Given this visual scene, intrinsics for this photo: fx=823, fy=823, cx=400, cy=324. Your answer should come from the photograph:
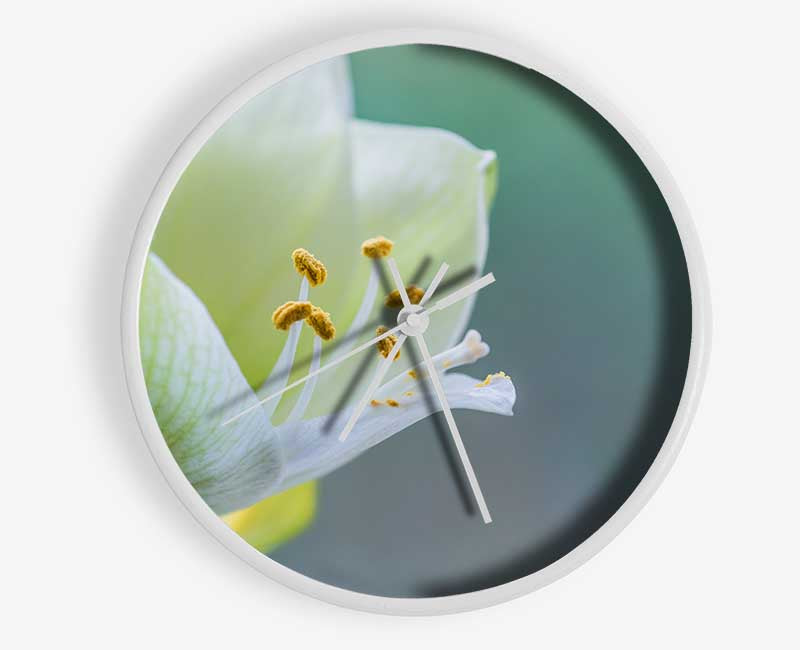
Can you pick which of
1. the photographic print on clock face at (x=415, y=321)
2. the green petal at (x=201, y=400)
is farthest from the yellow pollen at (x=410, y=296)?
the green petal at (x=201, y=400)

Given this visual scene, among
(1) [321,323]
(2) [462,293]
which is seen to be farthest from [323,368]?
(2) [462,293]

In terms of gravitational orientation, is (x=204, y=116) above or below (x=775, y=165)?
above

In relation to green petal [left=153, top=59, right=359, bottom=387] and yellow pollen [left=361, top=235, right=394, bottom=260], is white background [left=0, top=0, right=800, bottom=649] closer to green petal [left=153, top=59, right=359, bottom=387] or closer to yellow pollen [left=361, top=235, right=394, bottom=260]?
green petal [left=153, top=59, right=359, bottom=387]

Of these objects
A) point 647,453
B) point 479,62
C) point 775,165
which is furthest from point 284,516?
point 775,165

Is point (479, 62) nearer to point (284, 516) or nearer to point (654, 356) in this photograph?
point (654, 356)

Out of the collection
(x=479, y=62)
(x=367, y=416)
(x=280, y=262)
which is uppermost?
(x=479, y=62)

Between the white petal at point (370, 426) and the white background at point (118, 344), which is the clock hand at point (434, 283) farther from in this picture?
the white background at point (118, 344)

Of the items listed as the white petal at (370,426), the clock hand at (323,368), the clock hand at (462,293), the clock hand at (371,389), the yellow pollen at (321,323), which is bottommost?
the white petal at (370,426)
